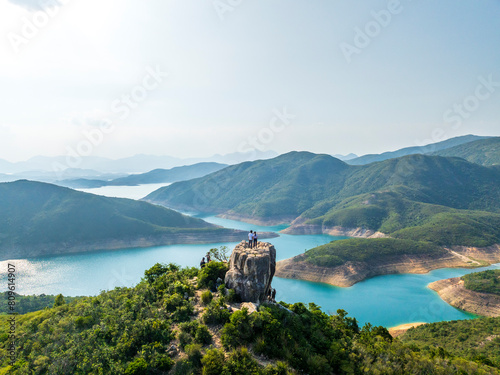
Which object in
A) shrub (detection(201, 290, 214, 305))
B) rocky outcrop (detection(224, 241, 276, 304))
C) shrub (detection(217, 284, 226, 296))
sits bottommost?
shrub (detection(201, 290, 214, 305))

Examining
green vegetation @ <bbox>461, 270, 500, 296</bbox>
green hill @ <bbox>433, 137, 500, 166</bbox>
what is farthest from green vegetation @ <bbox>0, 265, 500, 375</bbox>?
green hill @ <bbox>433, 137, 500, 166</bbox>

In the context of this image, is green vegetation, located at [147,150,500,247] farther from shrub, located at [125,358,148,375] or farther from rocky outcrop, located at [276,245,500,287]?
shrub, located at [125,358,148,375]

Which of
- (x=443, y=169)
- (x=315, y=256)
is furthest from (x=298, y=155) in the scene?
(x=315, y=256)

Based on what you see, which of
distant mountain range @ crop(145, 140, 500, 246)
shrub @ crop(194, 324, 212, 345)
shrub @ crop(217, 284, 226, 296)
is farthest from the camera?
distant mountain range @ crop(145, 140, 500, 246)

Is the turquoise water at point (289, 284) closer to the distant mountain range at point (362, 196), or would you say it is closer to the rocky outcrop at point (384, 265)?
the rocky outcrop at point (384, 265)

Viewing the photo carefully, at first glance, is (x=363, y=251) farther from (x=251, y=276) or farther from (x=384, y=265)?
(x=251, y=276)

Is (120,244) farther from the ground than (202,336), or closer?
closer

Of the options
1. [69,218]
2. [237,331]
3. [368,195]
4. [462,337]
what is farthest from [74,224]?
→ [368,195]
